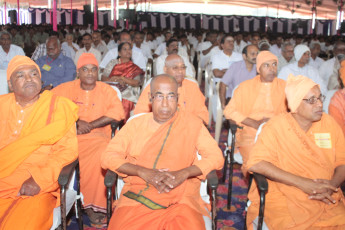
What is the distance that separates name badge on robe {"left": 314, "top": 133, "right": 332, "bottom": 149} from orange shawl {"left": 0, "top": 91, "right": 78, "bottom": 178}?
161cm

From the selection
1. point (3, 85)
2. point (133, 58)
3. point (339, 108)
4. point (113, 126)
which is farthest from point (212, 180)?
point (133, 58)

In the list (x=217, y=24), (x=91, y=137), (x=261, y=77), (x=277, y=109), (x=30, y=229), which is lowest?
(x=30, y=229)

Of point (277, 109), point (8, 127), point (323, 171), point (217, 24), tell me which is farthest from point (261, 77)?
point (217, 24)

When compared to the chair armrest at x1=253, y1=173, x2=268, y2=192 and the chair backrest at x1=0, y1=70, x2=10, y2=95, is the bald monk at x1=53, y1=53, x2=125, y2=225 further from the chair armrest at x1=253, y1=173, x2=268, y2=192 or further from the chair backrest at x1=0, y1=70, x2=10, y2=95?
the chair armrest at x1=253, y1=173, x2=268, y2=192

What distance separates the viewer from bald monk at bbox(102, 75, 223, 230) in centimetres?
211

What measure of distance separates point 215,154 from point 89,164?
4.34ft

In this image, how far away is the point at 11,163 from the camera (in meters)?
2.34

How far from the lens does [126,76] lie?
487cm

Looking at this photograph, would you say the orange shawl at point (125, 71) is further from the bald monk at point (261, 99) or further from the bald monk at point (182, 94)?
the bald monk at point (261, 99)

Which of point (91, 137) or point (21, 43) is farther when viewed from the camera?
point (21, 43)

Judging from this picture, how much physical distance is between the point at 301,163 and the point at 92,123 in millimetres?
1868

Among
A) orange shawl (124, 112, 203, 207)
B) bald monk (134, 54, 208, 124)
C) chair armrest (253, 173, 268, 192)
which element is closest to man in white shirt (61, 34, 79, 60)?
→ bald monk (134, 54, 208, 124)

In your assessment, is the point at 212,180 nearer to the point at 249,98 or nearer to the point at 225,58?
the point at 249,98

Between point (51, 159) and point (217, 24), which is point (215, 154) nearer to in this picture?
point (51, 159)
